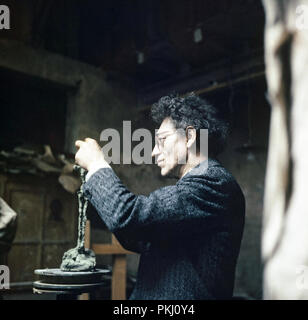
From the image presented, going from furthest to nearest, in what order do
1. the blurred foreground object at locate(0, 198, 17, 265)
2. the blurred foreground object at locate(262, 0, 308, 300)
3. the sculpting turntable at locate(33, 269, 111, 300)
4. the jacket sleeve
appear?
the blurred foreground object at locate(0, 198, 17, 265) < the sculpting turntable at locate(33, 269, 111, 300) < the jacket sleeve < the blurred foreground object at locate(262, 0, 308, 300)

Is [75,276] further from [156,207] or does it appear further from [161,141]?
[161,141]

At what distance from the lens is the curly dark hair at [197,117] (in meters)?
1.88

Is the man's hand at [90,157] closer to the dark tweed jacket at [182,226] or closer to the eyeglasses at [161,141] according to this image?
the dark tweed jacket at [182,226]

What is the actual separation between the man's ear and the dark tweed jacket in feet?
0.46

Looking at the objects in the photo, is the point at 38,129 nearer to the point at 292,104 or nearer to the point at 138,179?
the point at 138,179

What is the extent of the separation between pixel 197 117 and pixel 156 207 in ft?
1.92

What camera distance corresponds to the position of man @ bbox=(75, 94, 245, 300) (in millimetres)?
1503

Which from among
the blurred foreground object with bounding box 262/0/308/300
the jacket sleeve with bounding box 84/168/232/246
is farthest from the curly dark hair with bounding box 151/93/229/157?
the blurred foreground object with bounding box 262/0/308/300

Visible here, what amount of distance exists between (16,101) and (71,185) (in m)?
1.95

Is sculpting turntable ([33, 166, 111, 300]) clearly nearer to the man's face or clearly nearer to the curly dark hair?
the man's face

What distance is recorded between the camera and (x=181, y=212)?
1522 millimetres

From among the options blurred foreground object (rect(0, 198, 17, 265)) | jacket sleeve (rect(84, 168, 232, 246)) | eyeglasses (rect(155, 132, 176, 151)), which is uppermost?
eyeglasses (rect(155, 132, 176, 151))

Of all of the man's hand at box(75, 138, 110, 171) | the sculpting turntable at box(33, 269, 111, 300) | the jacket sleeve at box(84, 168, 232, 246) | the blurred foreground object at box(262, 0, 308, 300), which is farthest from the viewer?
the sculpting turntable at box(33, 269, 111, 300)

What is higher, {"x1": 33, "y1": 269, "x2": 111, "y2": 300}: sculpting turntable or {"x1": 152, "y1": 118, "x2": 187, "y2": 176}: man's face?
{"x1": 152, "y1": 118, "x2": 187, "y2": 176}: man's face
